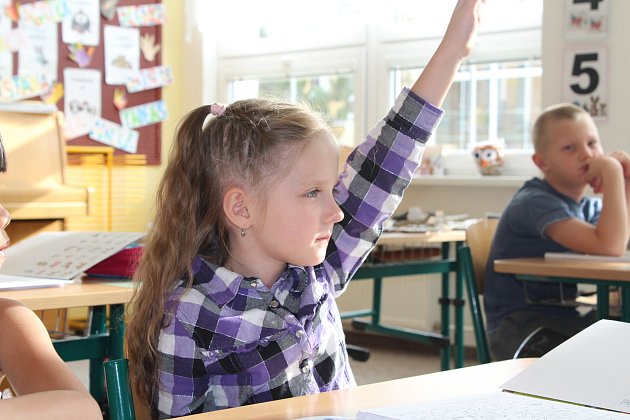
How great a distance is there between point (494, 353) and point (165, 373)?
5.24 feet

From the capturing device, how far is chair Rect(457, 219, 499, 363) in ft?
7.73

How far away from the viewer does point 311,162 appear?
1193mm

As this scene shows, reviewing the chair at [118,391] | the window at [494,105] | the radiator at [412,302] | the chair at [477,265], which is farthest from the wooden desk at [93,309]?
the window at [494,105]

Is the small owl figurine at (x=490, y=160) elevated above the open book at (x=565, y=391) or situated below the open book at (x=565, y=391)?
above

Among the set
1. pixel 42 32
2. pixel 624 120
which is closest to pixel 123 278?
pixel 624 120

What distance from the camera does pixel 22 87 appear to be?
182 inches

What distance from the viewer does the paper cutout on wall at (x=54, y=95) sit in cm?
471

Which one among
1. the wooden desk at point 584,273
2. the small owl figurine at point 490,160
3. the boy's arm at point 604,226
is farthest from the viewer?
the small owl figurine at point 490,160

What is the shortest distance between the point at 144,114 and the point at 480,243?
9.55ft

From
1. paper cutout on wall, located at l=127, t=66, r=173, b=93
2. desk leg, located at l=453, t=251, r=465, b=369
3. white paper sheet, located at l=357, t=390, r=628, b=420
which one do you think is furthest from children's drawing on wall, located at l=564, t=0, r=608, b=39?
white paper sheet, located at l=357, t=390, r=628, b=420

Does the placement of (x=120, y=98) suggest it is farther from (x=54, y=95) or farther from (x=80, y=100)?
(x=54, y=95)

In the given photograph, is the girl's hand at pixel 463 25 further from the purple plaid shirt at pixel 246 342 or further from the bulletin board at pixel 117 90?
the bulletin board at pixel 117 90

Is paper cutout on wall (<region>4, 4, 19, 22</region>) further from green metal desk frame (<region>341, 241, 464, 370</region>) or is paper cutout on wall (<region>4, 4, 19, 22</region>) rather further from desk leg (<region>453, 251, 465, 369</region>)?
desk leg (<region>453, 251, 465, 369</region>)

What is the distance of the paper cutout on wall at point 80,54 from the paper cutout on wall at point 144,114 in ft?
1.12
